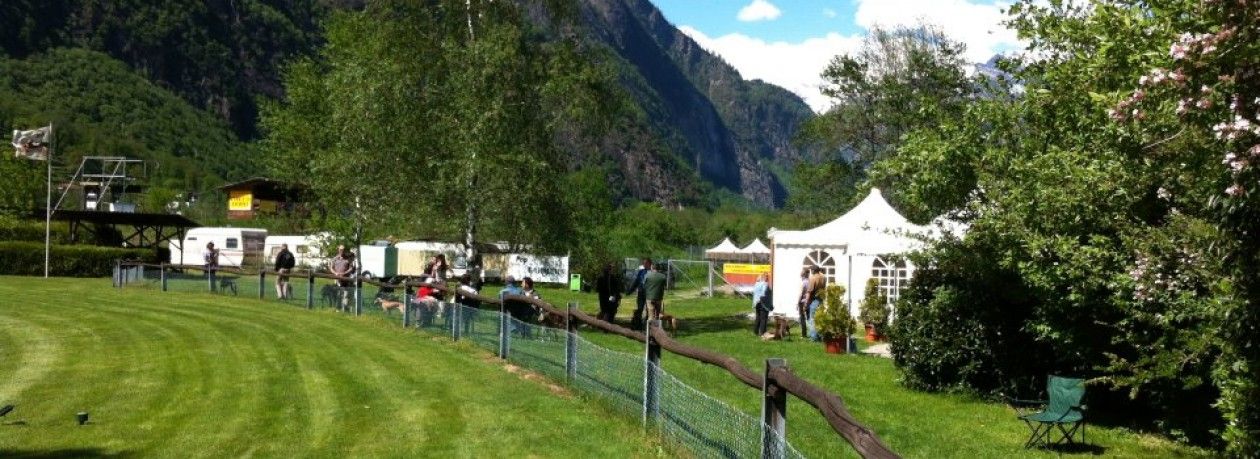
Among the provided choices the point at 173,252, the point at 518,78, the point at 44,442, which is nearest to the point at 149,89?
the point at 173,252

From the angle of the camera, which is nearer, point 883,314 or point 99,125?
point 883,314

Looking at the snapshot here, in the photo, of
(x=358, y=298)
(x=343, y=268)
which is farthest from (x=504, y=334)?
(x=343, y=268)

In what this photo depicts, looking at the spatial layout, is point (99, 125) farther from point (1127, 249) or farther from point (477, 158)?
point (1127, 249)

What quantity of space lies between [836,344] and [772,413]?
12134 millimetres

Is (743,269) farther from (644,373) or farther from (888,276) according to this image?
(644,373)

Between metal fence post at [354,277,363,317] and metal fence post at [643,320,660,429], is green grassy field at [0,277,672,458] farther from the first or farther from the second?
metal fence post at [354,277,363,317]

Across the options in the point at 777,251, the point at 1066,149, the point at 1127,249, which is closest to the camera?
the point at 1127,249

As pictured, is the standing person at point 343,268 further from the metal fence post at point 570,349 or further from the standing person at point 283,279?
the metal fence post at point 570,349

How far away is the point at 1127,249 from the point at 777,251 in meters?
18.5

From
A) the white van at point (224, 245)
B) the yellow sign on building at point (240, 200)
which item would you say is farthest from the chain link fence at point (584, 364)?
the yellow sign on building at point (240, 200)

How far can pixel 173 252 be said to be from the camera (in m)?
50.6

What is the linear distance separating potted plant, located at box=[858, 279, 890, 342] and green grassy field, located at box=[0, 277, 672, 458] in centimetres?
928

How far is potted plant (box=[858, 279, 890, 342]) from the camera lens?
2066 cm

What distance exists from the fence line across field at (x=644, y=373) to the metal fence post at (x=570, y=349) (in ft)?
0.03
